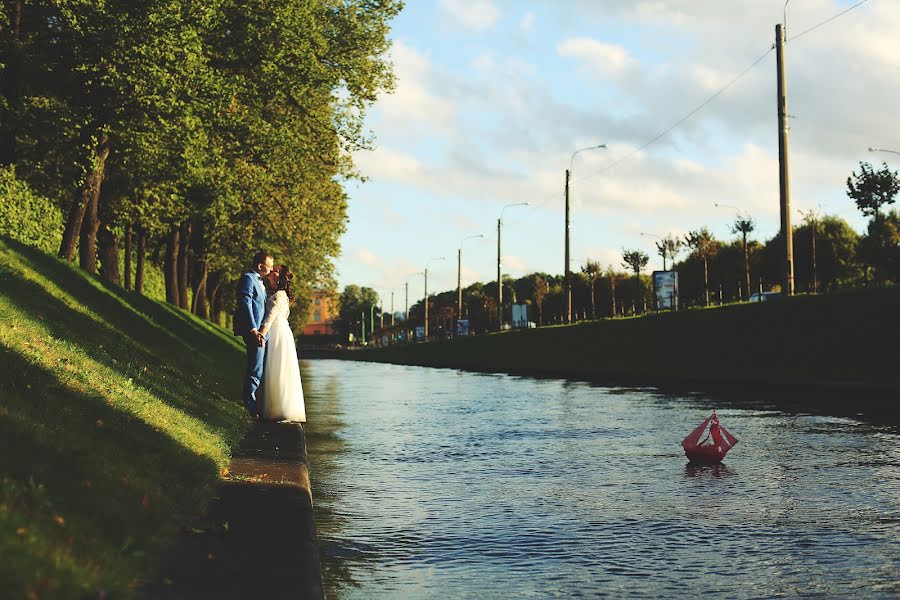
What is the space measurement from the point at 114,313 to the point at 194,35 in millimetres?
7670

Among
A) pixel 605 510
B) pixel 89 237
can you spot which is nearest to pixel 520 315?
pixel 89 237

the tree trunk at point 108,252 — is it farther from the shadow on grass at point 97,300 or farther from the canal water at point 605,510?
the canal water at point 605,510

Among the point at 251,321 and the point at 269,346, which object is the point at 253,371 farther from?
the point at 251,321

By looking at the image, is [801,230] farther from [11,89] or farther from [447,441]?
[447,441]

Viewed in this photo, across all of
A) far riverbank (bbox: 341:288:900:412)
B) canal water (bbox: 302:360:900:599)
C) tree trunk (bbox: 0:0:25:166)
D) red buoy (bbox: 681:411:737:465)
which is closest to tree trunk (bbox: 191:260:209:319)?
far riverbank (bbox: 341:288:900:412)

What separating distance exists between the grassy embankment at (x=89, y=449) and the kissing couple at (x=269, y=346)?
17.8 inches

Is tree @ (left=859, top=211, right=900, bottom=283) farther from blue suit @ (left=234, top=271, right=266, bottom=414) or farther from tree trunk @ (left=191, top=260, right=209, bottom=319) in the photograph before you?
blue suit @ (left=234, top=271, right=266, bottom=414)

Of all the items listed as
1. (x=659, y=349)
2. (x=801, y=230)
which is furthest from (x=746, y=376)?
(x=801, y=230)

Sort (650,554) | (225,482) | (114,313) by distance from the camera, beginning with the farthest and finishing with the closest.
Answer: (114,313), (225,482), (650,554)

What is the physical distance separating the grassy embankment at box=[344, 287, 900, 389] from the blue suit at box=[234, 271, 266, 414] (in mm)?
14373

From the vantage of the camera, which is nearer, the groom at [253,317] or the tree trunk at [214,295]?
the groom at [253,317]

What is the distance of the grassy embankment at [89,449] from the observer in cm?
440

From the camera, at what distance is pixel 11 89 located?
93.6 ft

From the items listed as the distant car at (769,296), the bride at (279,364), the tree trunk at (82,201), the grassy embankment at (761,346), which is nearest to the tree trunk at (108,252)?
the tree trunk at (82,201)
